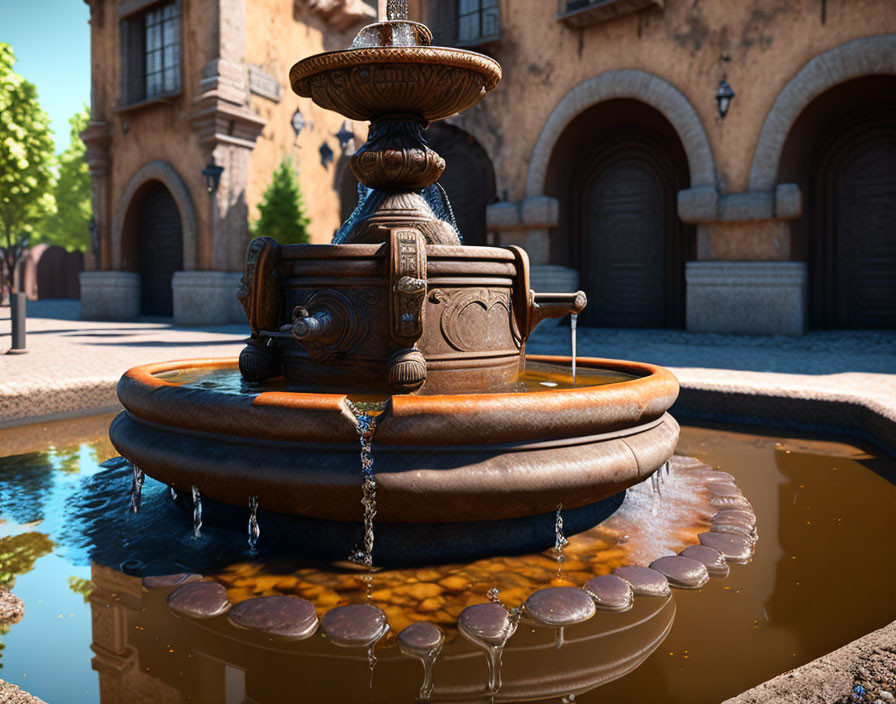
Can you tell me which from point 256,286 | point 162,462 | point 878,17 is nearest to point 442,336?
point 256,286

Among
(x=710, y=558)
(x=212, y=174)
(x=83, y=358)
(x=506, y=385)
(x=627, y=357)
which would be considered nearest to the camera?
(x=710, y=558)

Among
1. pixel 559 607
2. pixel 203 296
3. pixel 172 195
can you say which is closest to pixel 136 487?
pixel 559 607

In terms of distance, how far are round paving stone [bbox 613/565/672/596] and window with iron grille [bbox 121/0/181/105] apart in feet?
59.8

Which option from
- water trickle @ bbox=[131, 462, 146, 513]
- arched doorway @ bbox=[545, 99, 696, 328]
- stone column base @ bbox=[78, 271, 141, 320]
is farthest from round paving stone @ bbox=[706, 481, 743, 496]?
stone column base @ bbox=[78, 271, 141, 320]

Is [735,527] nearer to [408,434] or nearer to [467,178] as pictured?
[408,434]

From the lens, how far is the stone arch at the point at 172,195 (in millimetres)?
16234

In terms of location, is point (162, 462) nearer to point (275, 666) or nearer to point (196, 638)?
point (196, 638)

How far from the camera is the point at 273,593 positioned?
96.2 inches

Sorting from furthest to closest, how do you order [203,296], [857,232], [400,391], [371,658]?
[203,296]
[857,232]
[400,391]
[371,658]

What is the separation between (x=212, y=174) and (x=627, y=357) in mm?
11153

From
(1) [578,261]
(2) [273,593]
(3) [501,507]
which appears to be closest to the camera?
(2) [273,593]

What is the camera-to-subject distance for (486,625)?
215cm

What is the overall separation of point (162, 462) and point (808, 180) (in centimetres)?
1248

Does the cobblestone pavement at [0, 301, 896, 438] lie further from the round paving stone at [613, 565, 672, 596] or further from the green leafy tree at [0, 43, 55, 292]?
the green leafy tree at [0, 43, 55, 292]
